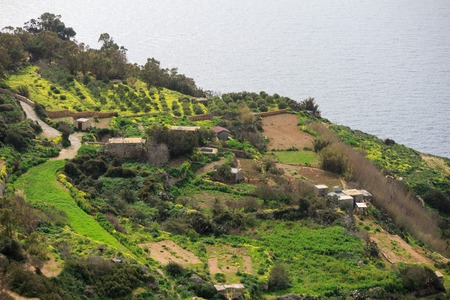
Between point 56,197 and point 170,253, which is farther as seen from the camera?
point 56,197

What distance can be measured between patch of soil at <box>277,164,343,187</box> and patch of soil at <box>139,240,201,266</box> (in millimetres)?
17904

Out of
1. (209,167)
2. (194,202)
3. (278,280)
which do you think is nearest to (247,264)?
(278,280)

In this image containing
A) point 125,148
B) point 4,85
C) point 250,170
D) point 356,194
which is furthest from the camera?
point 4,85

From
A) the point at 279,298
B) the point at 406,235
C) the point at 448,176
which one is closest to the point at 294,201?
the point at 406,235

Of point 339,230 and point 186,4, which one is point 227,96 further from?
point 186,4

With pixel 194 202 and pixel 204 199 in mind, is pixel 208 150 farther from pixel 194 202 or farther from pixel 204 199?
pixel 194 202

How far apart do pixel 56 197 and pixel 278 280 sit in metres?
14.2

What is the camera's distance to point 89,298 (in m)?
27.8

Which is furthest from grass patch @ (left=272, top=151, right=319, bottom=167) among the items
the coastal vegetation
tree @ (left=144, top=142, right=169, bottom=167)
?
tree @ (left=144, top=142, right=169, bottom=167)

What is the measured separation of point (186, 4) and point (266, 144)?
12967 centimetres

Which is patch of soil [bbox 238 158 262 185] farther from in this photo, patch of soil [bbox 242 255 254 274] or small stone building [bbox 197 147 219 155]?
patch of soil [bbox 242 255 254 274]

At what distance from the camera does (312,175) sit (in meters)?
54.9

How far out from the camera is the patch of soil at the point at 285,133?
64125mm

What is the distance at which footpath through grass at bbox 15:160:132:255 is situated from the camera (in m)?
35.9
